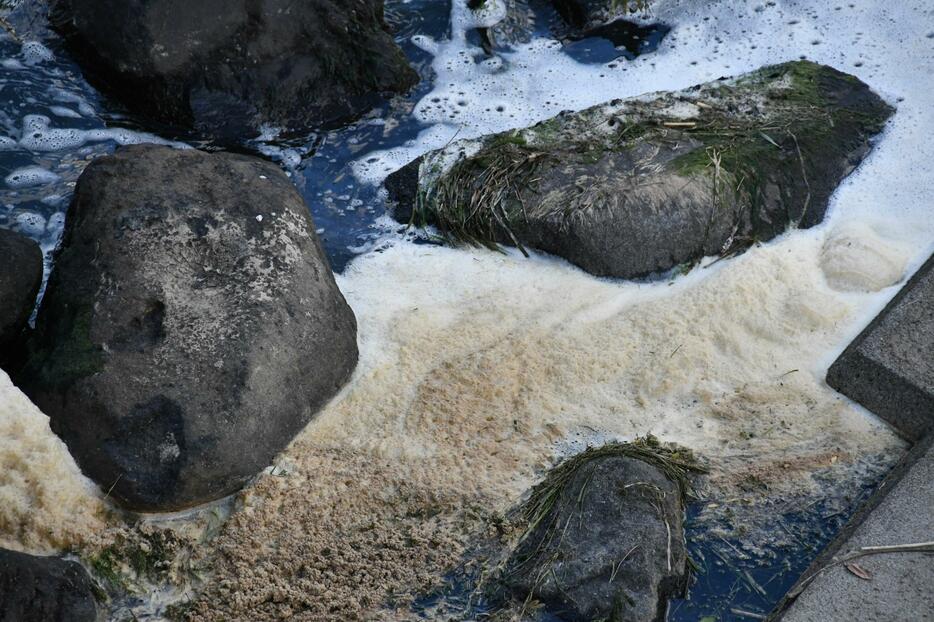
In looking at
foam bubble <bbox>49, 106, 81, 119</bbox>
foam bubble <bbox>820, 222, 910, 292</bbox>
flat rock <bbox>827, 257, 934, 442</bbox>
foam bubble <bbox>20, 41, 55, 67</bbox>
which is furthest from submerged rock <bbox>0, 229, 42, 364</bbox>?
foam bubble <bbox>820, 222, 910, 292</bbox>

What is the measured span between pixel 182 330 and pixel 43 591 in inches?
42.9

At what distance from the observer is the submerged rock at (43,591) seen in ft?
10.5

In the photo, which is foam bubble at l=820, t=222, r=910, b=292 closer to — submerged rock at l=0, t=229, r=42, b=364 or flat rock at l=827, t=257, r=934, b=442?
flat rock at l=827, t=257, r=934, b=442

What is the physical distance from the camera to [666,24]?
675 centimetres

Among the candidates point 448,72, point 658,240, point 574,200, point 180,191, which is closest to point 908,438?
point 658,240

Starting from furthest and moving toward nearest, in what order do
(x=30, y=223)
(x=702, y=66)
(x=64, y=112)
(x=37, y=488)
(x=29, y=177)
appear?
1. (x=702, y=66)
2. (x=64, y=112)
3. (x=29, y=177)
4. (x=30, y=223)
5. (x=37, y=488)

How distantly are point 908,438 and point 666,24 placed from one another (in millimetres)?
3636

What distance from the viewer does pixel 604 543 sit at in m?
3.51

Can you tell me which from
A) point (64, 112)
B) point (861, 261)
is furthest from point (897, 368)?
point (64, 112)

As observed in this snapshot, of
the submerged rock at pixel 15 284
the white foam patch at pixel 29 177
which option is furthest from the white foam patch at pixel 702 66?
→ the submerged rock at pixel 15 284

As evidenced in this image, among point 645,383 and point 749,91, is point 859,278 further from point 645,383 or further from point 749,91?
point 749,91

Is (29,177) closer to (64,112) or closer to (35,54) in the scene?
(64,112)

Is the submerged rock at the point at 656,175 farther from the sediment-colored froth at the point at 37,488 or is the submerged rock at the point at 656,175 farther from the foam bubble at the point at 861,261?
the sediment-colored froth at the point at 37,488

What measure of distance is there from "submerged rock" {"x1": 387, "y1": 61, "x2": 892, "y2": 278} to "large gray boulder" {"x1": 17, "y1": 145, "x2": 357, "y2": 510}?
3.42 feet
